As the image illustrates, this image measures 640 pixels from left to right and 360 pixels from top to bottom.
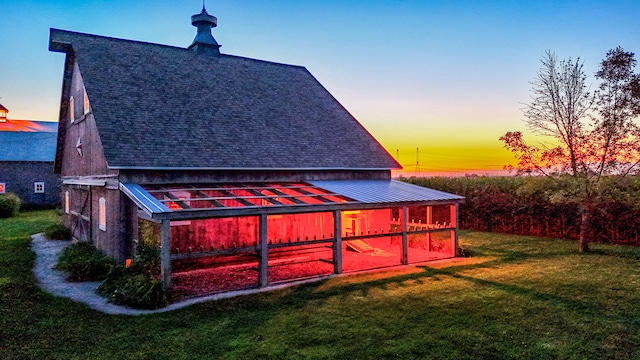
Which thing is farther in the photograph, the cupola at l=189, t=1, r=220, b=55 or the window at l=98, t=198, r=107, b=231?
the cupola at l=189, t=1, r=220, b=55

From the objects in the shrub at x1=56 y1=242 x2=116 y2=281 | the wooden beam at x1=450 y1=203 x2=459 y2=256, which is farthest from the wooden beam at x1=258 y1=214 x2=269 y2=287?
the wooden beam at x1=450 y1=203 x2=459 y2=256

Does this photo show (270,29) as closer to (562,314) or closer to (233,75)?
Answer: (233,75)

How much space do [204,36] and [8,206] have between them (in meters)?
21.2

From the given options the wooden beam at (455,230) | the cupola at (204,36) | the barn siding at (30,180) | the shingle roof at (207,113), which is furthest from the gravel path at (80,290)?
the barn siding at (30,180)

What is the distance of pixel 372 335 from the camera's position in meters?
7.99

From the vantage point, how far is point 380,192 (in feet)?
52.1

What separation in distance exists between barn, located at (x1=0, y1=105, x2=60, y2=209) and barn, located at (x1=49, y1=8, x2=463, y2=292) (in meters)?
18.4

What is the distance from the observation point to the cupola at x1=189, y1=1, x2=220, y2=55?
2073 cm

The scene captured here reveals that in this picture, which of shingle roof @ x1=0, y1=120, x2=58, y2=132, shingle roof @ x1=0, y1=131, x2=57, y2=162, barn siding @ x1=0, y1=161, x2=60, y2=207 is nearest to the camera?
barn siding @ x1=0, y1=161, x2=60, y2=207

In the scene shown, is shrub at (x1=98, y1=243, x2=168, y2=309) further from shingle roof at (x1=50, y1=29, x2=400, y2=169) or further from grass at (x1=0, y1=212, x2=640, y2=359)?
shingle roof at (x1=50, y1=29, x2=400, y2=169)

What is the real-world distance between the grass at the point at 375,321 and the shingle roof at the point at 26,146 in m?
28.6

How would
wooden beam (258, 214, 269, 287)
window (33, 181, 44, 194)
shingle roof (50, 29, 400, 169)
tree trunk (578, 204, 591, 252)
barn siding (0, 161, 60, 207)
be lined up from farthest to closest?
window (33, 181, 44, 194)
barn siding (0, 161, 60, 207)
tree trunk (578, 204, 591, 252)
shingle roof (50, 29, 400, 169)
wooden beam (258, 214, 269, 287)

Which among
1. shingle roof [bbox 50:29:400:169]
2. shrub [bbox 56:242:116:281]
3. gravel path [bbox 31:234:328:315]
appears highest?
shingle roof [bbox 50:29:400:169]

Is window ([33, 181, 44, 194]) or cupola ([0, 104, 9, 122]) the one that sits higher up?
cupola ([0, 104, 9, 122])
